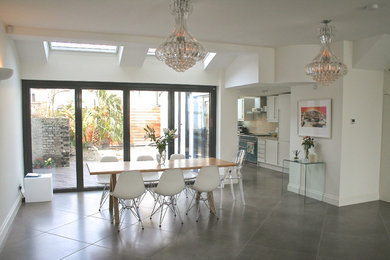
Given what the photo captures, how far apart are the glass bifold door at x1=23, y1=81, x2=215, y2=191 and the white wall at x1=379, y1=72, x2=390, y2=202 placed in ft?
11.3

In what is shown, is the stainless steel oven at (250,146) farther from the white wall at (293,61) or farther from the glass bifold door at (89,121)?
the white wall at (293,61)

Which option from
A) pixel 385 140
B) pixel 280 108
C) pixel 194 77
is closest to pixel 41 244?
pixel 194 77

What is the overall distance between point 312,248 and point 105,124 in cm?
466

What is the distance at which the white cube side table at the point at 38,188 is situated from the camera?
17.8 feet

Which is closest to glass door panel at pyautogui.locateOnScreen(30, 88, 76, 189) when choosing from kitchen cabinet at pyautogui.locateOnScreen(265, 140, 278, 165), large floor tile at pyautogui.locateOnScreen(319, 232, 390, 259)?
large floor tile at pyautogui.locateOnScreen(319, 232, 390, 259)

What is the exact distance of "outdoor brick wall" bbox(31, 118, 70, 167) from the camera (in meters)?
6.11

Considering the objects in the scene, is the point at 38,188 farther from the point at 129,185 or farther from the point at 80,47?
the point at 80,47

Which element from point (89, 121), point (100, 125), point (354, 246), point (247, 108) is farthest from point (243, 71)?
point (247, 108)

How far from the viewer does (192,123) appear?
7383mm

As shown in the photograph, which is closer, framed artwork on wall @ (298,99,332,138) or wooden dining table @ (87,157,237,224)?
wooden dining table @ (87,157,237,224)

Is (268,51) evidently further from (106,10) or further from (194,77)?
(106,10)

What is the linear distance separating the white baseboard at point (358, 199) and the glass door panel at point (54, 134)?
524 centimetres

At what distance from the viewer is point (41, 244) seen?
12.1 feet

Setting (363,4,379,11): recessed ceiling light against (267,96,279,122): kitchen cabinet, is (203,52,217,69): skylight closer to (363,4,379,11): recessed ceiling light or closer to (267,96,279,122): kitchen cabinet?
(267,96,279,122): kitchen cabinet
